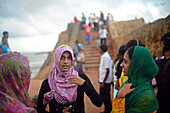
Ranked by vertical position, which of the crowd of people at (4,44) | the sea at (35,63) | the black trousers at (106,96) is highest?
the crowd of people at (4,44)

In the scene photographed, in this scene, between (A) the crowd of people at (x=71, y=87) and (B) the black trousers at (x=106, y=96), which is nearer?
(A) the crowd of people at (x=71, y=87)

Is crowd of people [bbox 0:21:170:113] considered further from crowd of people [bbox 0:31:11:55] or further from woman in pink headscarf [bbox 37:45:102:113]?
crowd of people [bbox 0:31:11:55]

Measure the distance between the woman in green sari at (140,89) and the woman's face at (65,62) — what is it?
770 millimetres

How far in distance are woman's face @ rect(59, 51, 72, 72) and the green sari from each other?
84 centimetres

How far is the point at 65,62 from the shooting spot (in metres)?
1.76

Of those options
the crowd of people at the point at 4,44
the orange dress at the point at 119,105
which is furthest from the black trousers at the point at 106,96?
the crowd of people at the point at 4,44

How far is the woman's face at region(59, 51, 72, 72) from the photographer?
1770 mm

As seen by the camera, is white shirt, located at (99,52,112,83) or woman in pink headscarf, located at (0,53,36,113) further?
white shirt, located at (99,52,112,83)

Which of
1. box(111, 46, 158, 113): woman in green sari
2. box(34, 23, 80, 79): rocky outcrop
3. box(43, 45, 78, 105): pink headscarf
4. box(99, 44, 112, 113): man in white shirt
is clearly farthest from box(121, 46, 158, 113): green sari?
box(34, 23, 80, 79): rocky outcrop

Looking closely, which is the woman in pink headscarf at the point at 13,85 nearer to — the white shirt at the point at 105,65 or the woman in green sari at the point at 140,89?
the woman in green sari at the point at 140,89

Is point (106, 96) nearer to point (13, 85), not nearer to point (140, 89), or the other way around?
point (140, 89)

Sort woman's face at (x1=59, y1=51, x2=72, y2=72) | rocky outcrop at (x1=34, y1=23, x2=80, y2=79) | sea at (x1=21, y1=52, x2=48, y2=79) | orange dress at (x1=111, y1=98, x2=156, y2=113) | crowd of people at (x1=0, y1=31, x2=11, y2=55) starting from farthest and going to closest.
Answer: sea at (x1=21, y1=52, x2=48, y2=79) → rocky outcrop at (x1=34, y1=23, x2=80, y2=79) → crowd of people at (x1=0, y1=31, x2=11, y2=55) → woman's face at (x1=59, y1=51, x2=72, y2=72) → orange dress at (x1=111, y1=98, x2=156, y2=113)

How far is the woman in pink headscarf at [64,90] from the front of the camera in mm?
1584

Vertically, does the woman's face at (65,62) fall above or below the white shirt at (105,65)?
above
